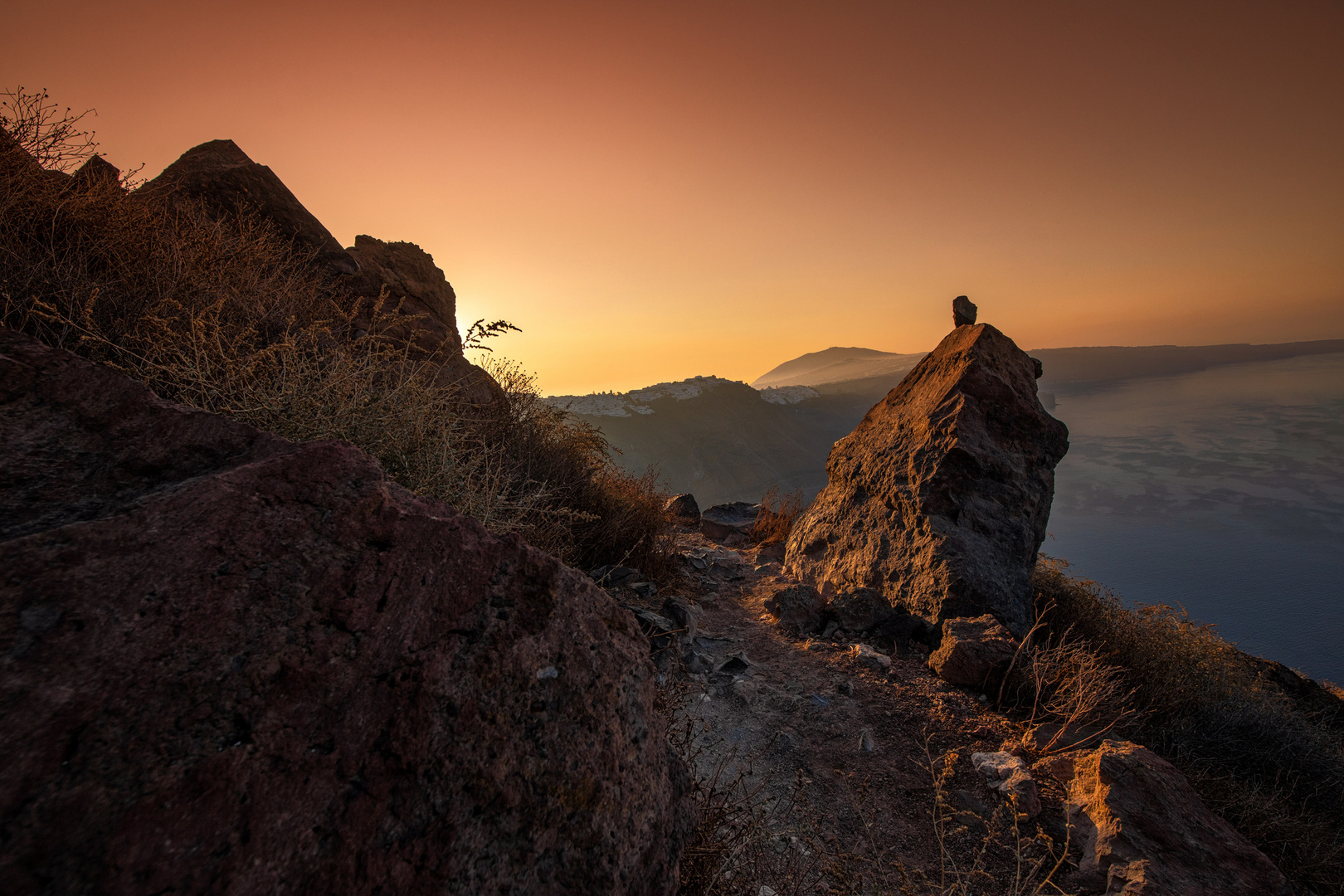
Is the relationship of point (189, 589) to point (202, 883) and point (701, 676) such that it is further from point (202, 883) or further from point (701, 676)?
point (701, 676)

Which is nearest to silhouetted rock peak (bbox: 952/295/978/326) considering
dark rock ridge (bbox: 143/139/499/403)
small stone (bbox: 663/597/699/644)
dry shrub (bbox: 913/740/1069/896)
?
small stone (bbox: 663/597/699/644)

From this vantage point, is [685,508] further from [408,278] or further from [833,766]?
[833,766]

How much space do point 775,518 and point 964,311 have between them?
4232mm

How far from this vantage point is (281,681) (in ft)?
3.28

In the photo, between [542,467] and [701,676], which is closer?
[701,676]

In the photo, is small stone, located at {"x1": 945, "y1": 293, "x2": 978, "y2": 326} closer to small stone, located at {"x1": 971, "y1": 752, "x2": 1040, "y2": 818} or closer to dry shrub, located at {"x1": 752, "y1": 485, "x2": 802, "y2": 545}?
dry shrub, located at {"x1": 752, "y1": 485, "x2": 802, "y2": 545}

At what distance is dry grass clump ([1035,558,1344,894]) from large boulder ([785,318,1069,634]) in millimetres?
700

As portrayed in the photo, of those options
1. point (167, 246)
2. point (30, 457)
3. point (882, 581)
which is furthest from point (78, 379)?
point (882, 581)

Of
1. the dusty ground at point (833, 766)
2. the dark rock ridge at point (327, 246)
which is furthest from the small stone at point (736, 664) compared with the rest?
the dark rock ridge at point (327, 246)

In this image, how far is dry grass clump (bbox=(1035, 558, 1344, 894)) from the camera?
256cm

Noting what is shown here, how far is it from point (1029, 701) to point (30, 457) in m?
4.68

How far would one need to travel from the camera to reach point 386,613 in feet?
3.86

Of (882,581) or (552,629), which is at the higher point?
(552,629)

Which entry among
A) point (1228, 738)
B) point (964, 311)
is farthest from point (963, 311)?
point (1228, 738)
